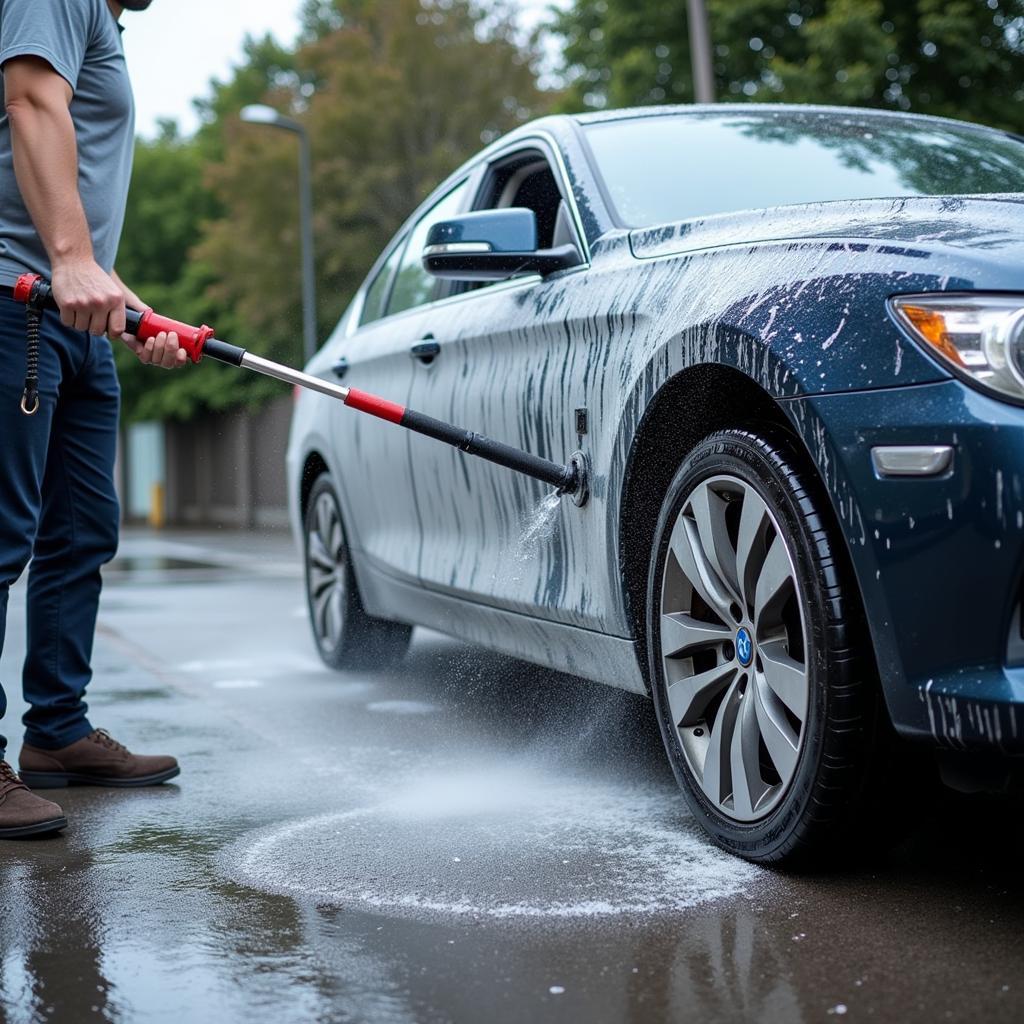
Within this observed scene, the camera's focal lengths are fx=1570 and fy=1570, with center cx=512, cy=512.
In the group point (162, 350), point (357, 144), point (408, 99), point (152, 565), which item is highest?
point (408, 99)

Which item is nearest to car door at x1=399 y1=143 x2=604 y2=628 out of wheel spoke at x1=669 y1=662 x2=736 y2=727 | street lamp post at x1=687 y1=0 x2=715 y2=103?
wheel spoke at x1=669 y1=662 x2=736 y2=727

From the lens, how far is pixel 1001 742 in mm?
2418

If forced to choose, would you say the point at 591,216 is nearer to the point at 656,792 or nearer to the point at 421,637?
the point at 656,792

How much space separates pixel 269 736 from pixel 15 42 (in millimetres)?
2131

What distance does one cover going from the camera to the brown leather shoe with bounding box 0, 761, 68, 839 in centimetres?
340

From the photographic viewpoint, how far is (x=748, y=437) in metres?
2.89

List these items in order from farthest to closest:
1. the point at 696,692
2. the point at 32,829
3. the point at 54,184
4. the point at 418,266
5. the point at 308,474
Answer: the point at 308,474, the point at 418,266, the point at 54,184, the point at 32,829, the point at 696,692

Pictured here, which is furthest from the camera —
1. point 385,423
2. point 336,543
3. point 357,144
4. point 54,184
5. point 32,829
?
point 357,144

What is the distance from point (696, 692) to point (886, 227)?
0.97m

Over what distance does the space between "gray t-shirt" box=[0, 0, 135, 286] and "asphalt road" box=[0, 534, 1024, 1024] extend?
1.35 meters

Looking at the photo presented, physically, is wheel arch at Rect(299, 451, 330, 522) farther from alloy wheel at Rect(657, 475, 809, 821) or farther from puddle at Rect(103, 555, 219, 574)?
puddle at Rect(103, 555, 219, 574)

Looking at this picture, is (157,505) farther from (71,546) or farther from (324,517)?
(71,546)

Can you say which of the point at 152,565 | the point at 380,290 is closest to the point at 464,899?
the point at 380,290

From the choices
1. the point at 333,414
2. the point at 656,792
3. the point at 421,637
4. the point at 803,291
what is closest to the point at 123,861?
the point at 656,792
